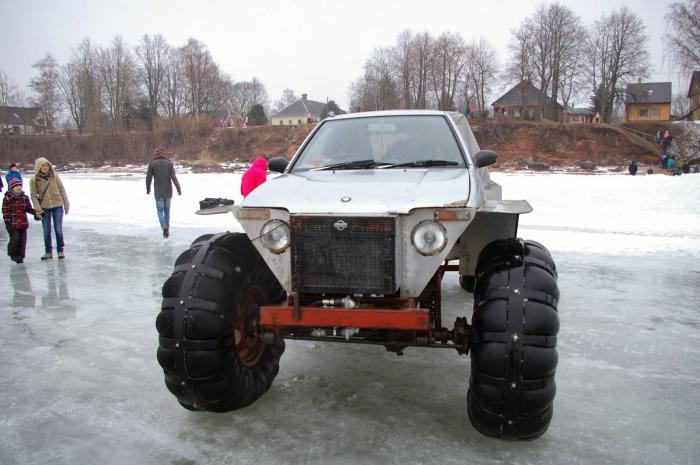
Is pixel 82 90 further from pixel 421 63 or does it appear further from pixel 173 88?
pixel 421 63

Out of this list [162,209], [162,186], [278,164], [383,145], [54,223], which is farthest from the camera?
[162,209]

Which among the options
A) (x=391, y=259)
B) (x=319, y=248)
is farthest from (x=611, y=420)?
(x=319, y=248)

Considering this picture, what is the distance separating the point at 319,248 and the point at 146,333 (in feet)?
10.4

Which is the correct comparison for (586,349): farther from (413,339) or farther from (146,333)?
(146,333)

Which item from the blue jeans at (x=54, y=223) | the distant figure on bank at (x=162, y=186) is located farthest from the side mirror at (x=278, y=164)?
the distant figure on bank at (x=162, y=186)

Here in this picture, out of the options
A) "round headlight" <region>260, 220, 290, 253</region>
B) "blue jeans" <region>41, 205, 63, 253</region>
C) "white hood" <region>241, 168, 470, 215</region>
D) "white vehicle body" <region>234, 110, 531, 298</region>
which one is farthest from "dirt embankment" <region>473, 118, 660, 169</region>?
"round headlight" <region>260, 220, 290, 253</region>

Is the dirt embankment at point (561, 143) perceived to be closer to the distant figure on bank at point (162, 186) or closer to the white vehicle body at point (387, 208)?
the distant figure on bank at point (162, 186)

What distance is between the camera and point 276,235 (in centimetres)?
342

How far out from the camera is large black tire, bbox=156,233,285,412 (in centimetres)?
343

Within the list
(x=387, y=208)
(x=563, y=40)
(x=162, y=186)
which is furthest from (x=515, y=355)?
(x=563, y=40)

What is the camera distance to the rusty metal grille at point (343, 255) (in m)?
3.20

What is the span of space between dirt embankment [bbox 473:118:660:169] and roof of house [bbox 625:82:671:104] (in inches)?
767

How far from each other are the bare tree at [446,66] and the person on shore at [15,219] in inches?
2239

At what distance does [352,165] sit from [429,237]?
4.55 feet
